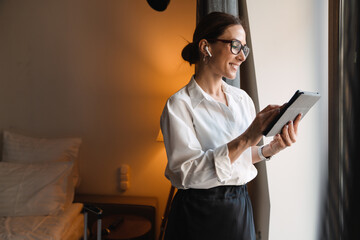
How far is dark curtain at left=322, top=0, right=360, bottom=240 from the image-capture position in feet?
3.87

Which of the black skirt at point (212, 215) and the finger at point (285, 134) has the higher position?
the finger at point (285, 134)

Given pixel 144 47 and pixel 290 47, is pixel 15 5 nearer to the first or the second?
pixel 144 47

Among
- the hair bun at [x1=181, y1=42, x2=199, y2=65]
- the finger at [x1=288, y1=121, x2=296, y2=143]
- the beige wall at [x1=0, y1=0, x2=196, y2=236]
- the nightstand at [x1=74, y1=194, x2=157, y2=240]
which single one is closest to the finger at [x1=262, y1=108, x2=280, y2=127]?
the finger at [x1=288, y1=121, x2=296, y2=143]

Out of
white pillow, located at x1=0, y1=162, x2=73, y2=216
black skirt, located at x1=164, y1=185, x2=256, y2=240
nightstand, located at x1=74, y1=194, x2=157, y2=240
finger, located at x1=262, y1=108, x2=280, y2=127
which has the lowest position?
nightstand, located at x1=74, y1=194, x2=157, y2=240

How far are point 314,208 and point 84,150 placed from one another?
1.95 m

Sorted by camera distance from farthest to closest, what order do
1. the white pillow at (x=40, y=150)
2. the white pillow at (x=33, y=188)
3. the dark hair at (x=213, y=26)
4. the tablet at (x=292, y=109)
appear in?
the white pillow at (x=40, y=150) < the white pillow at (x=33, y=188) < the dark hair at (x=213, y=26) < the tablet at (x=292, y=109)

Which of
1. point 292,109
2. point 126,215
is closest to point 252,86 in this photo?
point 292,109

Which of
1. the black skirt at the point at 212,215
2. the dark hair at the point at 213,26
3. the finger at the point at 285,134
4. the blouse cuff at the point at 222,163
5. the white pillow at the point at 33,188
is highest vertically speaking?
the dark hair at the point at 213,26

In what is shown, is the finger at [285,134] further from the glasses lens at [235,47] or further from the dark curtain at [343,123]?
the dark curtain at [343,123]

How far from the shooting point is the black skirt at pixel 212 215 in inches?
38.7

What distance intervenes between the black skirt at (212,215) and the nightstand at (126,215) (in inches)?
43.4

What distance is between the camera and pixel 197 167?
2.97 feet

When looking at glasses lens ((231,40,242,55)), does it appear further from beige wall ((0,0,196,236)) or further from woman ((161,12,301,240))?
beige wall ((0,0,196,236))

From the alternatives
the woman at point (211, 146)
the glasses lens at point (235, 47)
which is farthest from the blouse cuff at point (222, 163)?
the glasses lens at point (235, 47)
